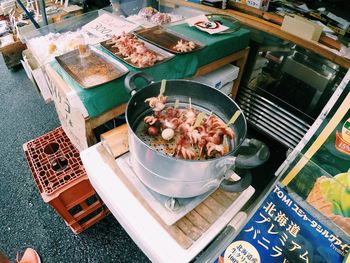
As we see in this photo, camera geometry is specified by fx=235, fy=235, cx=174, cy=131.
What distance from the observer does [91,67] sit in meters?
1.57

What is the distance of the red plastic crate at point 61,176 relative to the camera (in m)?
1.55

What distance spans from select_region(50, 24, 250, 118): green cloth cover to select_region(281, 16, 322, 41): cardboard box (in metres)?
0.33

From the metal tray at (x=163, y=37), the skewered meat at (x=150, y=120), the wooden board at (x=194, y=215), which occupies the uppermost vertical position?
the skewered meat at (x=150, y=120)

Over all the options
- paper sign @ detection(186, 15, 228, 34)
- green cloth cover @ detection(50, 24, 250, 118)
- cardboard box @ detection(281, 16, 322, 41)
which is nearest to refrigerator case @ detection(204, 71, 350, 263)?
green cloth cover @ detection(50, 24, 250, 118)

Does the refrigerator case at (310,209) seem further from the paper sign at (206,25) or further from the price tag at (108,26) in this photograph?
the price tag at (108,26)

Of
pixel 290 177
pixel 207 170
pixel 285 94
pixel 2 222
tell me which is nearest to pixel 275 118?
pixel 285 94

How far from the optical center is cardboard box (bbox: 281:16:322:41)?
6.22 ft

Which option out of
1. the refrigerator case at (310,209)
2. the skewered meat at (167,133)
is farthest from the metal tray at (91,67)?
the refrigerator case at (310,209)

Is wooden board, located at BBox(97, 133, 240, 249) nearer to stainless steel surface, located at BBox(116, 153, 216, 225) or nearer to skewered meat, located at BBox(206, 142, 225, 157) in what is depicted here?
stainless steel surface, located at BBox(116, 153, 216, 225)

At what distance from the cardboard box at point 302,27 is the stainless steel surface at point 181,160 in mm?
1390

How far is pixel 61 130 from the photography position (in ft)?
6.45

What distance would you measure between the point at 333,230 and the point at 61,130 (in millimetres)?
1920

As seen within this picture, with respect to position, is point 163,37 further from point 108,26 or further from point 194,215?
point 194,215

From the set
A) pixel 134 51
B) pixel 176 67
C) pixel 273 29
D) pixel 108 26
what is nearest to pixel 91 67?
pixel 134 51
